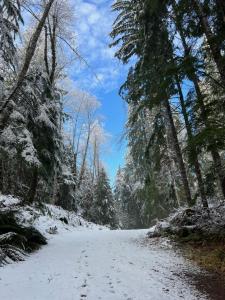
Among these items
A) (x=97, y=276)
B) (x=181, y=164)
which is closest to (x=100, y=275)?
(x=97, y=276)

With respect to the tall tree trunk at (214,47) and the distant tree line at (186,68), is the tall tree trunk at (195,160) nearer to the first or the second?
the distant tree line at (186,68)

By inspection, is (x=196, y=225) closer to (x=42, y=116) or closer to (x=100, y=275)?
(x=100, y=275)

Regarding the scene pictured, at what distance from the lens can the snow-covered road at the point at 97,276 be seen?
5.15 meters

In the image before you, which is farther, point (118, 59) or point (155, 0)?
point (118, 59)

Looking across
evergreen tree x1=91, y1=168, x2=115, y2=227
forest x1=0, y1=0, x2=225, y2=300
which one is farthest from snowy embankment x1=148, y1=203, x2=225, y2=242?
evergreen tree x1=91, y1=168, x2=115, y2=227

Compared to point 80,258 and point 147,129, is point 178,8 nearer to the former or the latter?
point 80,258

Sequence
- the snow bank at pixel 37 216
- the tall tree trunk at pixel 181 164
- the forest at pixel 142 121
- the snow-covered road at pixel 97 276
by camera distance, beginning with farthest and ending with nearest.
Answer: the tall tree trunk at pixel 181 164 < the snow bank at pixel 37 216 < the forest at pixel 142 121 < the snow-covered road at pixel 97 276

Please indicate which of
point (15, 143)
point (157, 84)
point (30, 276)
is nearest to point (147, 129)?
point (15, 143)

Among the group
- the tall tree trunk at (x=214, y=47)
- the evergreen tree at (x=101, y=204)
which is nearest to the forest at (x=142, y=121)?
the tall tree trunk at (x=214, y=47)

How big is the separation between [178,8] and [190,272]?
6.34 meters

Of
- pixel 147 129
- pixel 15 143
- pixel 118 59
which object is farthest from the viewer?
pixel 147 129

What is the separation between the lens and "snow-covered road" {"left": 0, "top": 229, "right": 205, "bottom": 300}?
5148mm

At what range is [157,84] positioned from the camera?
8.38 metres

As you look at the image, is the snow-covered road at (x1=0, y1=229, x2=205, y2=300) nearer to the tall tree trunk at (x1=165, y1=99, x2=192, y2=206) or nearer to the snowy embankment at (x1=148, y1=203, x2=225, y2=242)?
the snowy embankment at (x1=148, y1=203, x2=225, y2=242)
